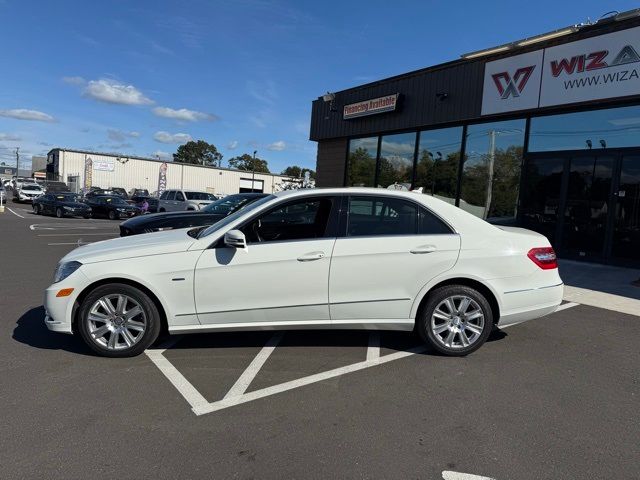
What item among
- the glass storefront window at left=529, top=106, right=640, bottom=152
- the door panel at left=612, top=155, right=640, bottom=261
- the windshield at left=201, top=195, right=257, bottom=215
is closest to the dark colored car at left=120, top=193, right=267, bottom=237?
the windshield at left=201, top=195, right=257, bottom=215

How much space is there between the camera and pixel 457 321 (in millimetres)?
4594

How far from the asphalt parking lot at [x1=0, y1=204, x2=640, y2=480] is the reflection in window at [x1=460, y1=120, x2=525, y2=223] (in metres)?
7.25

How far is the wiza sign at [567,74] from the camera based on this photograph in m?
9.48

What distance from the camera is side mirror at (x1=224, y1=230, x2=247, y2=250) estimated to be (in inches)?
167

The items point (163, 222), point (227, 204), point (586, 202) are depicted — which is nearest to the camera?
point (163, 222)

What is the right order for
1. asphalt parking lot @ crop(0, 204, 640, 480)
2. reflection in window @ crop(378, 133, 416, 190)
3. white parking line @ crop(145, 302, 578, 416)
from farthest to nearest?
reflection in window @ crop(378, 133, 416, 190) < white parking line @ crop(145, 302, 578, 416) < asphalt parking lot @ crop(0, 204, 640, 480)

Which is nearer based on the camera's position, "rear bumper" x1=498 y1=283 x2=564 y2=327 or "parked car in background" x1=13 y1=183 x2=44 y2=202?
"rear bumper" x1=498 y1=283 x2=564 y2=327

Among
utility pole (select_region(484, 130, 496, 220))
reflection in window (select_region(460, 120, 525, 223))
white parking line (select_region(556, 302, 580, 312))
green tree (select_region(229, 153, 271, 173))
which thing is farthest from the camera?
green tree (select_region(229, 153, 271, 173))


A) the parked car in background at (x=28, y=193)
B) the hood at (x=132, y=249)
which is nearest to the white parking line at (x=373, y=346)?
the hood at (x=132, y=249)

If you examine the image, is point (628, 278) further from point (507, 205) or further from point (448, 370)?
point (448, 370)

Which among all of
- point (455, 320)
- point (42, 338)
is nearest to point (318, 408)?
point (455, 320)

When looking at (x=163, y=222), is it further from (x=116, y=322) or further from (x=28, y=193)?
(x=28, y=193)

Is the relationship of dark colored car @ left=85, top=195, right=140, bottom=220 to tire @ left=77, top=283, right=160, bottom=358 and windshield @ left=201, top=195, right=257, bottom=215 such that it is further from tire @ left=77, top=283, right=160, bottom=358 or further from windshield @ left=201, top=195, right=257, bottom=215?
tire @ left=77, top=283, right=160, bottom=358

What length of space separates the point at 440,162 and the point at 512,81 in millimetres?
3077
